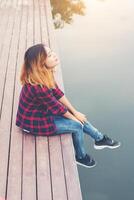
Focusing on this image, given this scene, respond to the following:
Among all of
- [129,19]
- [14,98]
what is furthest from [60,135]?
[129,19]

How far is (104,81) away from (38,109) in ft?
8.75

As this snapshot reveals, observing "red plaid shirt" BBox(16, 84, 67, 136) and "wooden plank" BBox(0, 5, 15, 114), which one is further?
"wooden plank" BBox(0, 5, 15, 114)

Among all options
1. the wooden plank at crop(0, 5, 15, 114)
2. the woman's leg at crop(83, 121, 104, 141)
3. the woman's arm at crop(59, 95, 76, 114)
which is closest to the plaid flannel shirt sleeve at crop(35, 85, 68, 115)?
the woman's arm at crop(59, 95, 76, 114)

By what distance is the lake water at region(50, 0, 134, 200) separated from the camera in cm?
462

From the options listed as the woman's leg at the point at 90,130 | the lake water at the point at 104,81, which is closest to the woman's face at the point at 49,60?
the woman's leg at the point at 90,130

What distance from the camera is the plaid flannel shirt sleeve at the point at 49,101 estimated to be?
3756 millimetres

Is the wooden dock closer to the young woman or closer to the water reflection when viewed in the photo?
the young woman

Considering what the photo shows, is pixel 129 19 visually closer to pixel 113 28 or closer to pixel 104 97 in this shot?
pixel 113 28

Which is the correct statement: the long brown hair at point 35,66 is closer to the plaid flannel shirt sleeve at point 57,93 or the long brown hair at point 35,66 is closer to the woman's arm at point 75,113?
the plaid flannel shirt sleeve at point 57,93

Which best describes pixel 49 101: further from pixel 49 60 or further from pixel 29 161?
pixel 29 161

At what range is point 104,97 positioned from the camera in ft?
19.7

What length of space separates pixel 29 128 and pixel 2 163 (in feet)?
1.38

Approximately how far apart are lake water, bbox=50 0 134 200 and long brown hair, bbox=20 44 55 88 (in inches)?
54.6

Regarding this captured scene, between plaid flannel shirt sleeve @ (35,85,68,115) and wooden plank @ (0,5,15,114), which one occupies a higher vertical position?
wooden plank @ (0,5,15,114)
